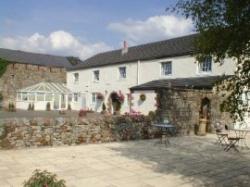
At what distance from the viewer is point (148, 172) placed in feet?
26.6

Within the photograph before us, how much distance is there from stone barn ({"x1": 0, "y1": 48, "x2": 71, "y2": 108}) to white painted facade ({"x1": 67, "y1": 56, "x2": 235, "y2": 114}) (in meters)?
6.46

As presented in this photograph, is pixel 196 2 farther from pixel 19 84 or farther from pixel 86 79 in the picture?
pixel 19 84

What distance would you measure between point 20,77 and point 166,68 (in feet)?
74.2

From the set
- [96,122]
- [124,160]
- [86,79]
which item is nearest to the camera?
[124,160]

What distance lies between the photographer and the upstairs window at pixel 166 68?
26375mm

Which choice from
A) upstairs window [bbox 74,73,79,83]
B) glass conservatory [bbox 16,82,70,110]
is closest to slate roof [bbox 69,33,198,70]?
upstairs window [bbox 74,73,79,83]

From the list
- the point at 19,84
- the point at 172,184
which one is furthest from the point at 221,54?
the point at 19,84

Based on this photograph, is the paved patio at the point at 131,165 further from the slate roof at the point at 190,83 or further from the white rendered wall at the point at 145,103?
the white rendered wall at the point at 145,103

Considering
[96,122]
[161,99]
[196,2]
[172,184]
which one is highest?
[196,2]

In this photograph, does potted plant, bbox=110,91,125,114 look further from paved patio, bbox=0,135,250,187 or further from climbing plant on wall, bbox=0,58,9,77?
paved patio, bbox=0,135,250,187

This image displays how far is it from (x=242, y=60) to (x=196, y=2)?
62.1 inches

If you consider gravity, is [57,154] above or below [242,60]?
below

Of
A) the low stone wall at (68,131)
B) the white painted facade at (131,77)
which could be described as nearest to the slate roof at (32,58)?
the white painted facade at (131,77)

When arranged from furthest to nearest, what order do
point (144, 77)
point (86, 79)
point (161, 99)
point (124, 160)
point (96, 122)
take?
point (86, 79)
point (144, 77)
point (161, 99)
point (96, 122)
point (124, 160)
